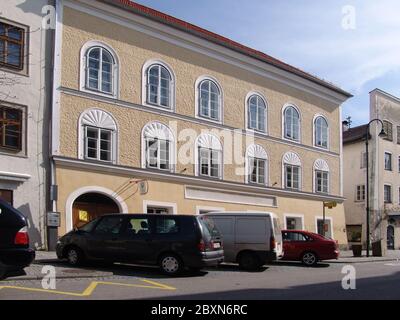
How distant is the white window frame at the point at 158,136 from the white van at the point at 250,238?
774cm

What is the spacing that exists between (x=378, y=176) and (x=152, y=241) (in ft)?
105

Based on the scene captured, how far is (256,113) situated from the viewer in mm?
31906

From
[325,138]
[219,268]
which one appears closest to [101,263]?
[219,268]

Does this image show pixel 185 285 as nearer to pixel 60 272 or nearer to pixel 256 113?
pixel 60 272

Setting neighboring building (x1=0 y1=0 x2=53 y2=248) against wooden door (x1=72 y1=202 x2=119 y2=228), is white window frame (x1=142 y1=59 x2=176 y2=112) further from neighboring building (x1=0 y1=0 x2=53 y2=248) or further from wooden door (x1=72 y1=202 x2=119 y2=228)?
wooden door (x1=72 y1=202 x2=119 y2=228)

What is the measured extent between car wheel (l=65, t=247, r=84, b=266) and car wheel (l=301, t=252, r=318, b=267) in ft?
30.7

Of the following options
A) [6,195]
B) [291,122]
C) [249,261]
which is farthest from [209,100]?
[249,261]

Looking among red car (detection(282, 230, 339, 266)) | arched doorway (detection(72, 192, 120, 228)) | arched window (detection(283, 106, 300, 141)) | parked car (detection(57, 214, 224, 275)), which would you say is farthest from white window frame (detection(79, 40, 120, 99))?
arched window (detection(283, 106, 300, 141))

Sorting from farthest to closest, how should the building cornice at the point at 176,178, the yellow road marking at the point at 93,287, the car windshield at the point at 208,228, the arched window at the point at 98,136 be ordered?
the arched window at the point at 98,136
the building cornice at the point at 176,178
the car windshield at the point at 208,228
the yellow road marking at the point at 93,287

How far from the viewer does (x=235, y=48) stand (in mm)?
30156

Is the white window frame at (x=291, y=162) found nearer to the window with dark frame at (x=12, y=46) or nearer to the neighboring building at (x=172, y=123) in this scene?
the neighboring building at (x=172, y=123)

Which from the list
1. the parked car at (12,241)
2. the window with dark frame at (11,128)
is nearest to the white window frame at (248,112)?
the window with dark frame at (11,128)

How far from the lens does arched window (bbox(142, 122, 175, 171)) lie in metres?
25.8

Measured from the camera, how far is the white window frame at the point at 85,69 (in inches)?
930
